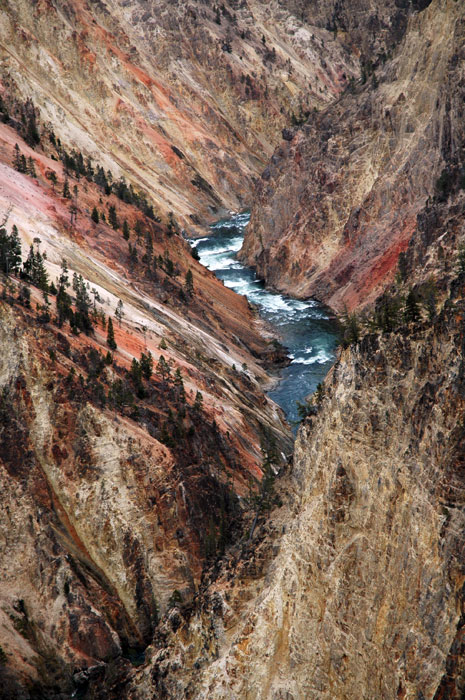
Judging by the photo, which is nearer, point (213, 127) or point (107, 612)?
point (107, 612)

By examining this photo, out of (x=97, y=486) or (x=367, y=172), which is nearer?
(x=97, y=486)

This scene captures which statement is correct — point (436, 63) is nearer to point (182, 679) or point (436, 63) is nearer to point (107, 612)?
point (107, 612)

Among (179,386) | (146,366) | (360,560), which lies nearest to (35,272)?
(146,366)

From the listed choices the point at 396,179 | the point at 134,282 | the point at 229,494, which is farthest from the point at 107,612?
the point at 396,179

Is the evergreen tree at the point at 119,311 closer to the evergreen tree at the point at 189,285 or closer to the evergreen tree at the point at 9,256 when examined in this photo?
the evergreen tree at the point at 9,256

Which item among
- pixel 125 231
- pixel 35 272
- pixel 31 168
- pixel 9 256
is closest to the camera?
pixel 9 256

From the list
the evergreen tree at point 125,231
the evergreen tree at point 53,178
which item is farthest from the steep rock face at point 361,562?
the evergreen tree at point 53,178

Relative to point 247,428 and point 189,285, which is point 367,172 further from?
point 247,428
